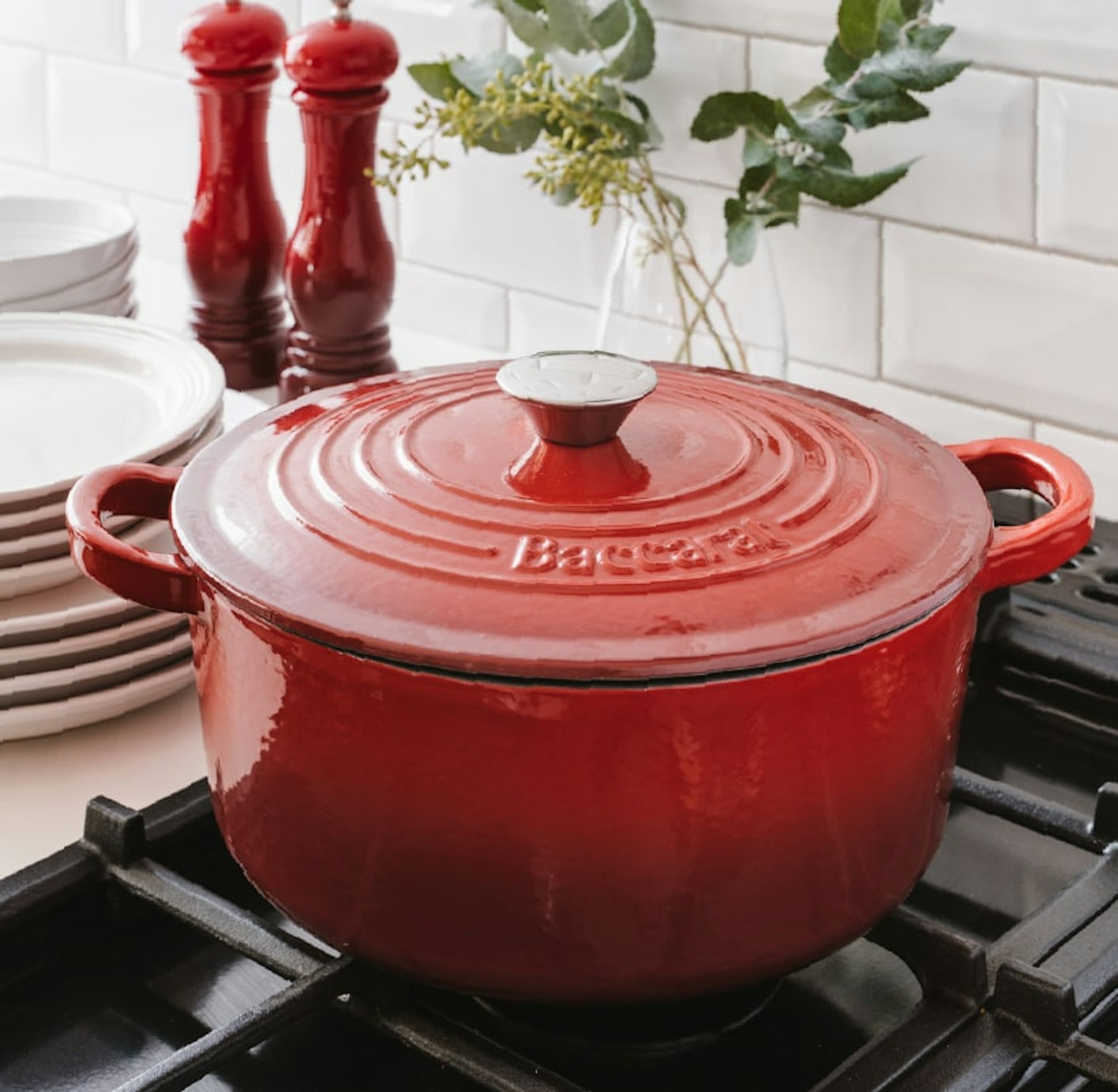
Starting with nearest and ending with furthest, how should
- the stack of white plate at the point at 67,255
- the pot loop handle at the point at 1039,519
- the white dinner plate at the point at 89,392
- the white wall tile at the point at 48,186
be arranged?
the pot loop handle at the point at 1039,519 → the white dinner plate at the point at 89,392 → the stack of white plate at the point at 67,255 → the white wall tile at the point at 48,186

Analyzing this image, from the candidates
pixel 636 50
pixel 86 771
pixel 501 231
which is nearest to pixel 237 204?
pixel 501 231

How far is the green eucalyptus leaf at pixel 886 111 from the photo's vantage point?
97 centimetres

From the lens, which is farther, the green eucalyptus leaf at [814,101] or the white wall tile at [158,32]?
the white wall tile at [158,32]

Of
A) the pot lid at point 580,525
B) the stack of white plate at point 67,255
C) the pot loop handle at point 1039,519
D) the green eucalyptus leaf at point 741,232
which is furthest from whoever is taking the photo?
the stack of white plate at point 67,255

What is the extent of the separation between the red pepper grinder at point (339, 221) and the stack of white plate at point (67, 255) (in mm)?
132

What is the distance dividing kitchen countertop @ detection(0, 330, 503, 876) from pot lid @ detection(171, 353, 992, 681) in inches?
9.1

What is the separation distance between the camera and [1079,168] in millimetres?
991

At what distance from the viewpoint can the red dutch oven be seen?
20.7 inches

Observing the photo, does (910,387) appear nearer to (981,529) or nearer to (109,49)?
(981,529)

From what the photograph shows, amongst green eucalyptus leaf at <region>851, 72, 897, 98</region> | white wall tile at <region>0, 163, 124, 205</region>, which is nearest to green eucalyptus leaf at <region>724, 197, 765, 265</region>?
green eucalyptus leaf at <region>851, 72, 897, 98</region>

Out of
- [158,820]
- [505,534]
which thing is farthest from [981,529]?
[158,820]

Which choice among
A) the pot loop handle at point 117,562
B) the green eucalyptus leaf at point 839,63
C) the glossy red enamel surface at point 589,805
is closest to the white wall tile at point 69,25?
the green eucalyptus leaf at point 839,63

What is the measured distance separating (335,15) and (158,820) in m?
0.59

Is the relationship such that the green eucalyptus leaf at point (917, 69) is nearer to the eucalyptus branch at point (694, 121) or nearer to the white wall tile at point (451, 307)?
the eucalyptus branch at point (694, 121)
